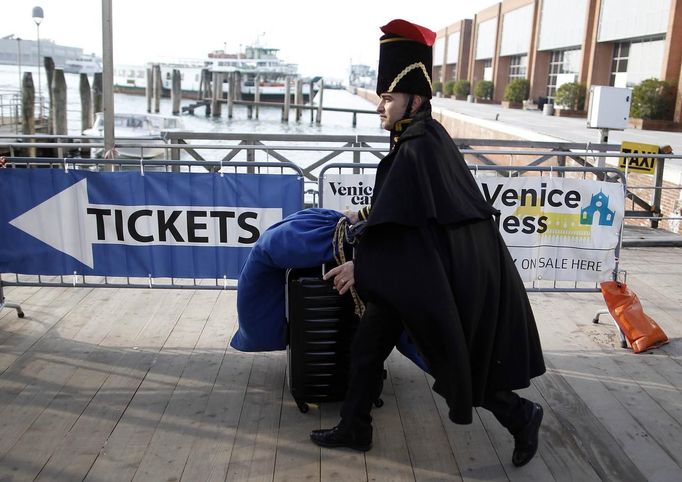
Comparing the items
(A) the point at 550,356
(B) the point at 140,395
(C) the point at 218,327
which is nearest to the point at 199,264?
(C) the point at 218,327

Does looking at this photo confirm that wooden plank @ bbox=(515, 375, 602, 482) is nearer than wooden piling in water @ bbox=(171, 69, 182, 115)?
Yes

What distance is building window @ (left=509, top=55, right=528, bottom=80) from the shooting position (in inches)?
2067

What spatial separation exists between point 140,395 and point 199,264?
1.38m

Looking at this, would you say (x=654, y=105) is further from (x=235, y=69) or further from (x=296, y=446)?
(x=235, y=69)

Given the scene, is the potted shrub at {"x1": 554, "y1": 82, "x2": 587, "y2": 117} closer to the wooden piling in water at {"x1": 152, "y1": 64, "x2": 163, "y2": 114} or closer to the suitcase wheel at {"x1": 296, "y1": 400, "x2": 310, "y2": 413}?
the suitcase wheel at {"x1": 296, "y1": 400, "x2": 310, "y2": 413}

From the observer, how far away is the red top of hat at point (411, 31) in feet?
10.6

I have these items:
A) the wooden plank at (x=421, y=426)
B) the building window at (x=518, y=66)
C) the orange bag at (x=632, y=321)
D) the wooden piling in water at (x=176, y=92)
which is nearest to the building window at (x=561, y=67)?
the building window at (x=518, y=66)

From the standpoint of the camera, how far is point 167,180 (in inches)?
205

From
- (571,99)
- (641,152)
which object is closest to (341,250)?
(641,152)

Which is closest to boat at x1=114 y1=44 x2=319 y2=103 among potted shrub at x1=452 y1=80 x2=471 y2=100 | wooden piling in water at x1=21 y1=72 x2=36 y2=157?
potted shrub at x1=452 y1=80 x2=471 y2=100

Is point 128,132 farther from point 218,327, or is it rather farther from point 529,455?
point 529,455

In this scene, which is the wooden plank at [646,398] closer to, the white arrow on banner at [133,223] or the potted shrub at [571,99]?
the white arrow on banner at [133,223]

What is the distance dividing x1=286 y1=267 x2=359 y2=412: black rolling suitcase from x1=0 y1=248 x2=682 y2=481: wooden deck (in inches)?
7.5

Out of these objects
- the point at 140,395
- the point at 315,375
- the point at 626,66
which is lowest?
the point at 140,395
